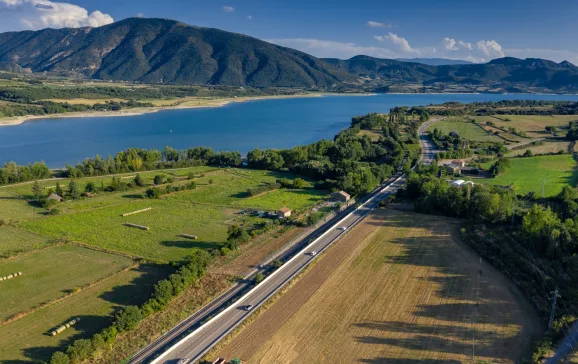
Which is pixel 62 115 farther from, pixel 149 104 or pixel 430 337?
pixel 430 337

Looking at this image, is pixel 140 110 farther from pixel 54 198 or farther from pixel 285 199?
pixel 285 199

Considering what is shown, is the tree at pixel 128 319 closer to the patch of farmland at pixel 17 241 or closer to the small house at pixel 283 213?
the patch of farmland at pixel 17 241

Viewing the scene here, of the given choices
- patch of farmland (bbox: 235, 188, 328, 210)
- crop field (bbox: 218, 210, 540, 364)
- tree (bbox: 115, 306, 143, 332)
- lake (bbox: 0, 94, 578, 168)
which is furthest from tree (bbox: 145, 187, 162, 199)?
lake (bbox: 0, 94, 578, 168)

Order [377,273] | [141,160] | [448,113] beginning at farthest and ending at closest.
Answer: [448,113], [141,160], [377,273]

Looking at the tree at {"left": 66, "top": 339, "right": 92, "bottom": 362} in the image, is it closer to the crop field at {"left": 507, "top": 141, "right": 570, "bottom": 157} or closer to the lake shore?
the crop field at {"left": 507, "top": 141, "right": 570, "bottom": 157}

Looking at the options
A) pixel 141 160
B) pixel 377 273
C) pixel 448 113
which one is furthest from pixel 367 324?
pixel 448 113

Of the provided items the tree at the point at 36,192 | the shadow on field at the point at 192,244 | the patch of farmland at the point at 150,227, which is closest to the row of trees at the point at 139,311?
the shadow on field at the point at 192,244
